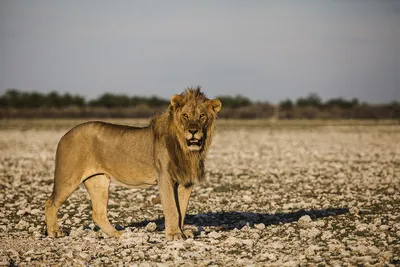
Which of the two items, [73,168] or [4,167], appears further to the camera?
[4,167]

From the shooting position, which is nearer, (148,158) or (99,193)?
(148,158)

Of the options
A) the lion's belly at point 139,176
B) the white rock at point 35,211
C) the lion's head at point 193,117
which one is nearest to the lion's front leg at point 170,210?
the lion's belly at point 139,176

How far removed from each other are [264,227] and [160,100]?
122 m

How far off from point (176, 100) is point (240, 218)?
3.16 meters

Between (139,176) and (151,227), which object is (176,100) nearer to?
(139,176)

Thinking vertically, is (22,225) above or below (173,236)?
below

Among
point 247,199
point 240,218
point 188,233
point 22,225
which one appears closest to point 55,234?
point 22,225

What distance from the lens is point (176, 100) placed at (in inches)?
335

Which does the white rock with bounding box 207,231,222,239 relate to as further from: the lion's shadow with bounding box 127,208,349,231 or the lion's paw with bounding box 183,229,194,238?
the lion's shadow with bounding box 127,208,349,231

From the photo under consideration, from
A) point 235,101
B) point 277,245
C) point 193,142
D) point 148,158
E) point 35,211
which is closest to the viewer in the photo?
point 277,245

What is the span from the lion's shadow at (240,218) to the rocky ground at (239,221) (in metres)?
0.02

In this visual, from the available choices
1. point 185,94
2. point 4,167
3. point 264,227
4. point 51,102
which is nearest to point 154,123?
point 185,94

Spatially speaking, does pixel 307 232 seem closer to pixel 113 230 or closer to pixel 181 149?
pixel 181 149

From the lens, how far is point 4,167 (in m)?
20.2
